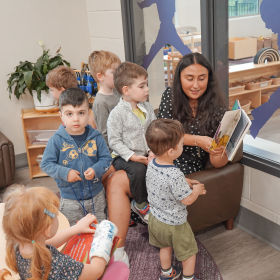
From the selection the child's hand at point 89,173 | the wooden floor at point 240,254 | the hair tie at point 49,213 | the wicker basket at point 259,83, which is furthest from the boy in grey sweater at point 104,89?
the hair tie at point 49,213

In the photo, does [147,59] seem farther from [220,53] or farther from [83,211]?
[83,211]

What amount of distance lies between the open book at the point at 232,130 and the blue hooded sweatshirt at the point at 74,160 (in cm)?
66

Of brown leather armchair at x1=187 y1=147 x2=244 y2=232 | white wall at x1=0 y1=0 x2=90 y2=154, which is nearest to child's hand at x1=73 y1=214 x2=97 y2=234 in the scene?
brown leather armchair at x1=187 y1=147 x2=244 y2=232

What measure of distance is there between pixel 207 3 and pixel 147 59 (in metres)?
1.08

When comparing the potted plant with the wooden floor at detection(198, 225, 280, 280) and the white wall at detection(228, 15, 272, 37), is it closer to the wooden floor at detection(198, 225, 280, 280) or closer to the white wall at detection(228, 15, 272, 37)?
the white wall at detection(228, 15, 272, 37)

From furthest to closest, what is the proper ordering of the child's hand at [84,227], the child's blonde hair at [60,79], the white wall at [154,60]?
the white wall at [154,60] < the child's blonde hair at [60,79] < the child's hand at [84,227]

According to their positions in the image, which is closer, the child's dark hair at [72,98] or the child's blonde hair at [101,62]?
the child's dark hair at [72,98]

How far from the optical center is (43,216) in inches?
50.5

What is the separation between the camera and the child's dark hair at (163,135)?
1.93 m

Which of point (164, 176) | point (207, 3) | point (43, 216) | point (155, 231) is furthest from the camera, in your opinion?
point (207, 3)

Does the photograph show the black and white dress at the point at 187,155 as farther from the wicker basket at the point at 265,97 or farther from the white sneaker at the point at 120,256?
the white sneaker at the point at 120,256

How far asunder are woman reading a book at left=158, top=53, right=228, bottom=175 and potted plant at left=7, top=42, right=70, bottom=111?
1.66m

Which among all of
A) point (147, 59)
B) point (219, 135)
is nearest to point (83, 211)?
point (219, 135)

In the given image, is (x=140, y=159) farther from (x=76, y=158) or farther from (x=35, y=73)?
(x=35, y=73)
